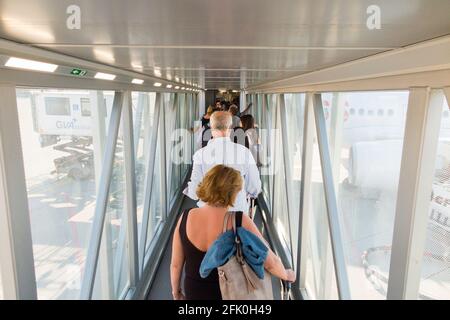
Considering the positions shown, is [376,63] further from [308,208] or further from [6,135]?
[308,208]

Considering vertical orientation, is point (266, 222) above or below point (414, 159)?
below

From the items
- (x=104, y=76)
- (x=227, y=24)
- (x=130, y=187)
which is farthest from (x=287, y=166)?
(x=227, y=24)

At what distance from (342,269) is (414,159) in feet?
4.03

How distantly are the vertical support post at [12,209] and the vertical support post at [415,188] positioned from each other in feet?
4.96

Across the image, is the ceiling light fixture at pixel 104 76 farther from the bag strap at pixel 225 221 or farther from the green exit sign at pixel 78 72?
the bag strap at pixel 225 221

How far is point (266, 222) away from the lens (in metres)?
5.94

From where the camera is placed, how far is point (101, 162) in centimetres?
288

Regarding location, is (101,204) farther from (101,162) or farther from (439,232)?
(439,232)

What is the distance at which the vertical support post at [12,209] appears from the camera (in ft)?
4.17

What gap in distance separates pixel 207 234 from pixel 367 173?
1.17 metres

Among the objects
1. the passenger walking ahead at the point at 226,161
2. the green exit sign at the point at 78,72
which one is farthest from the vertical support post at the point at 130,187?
the green exit sign at the point at 78,72

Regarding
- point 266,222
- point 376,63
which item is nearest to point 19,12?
point 376,63

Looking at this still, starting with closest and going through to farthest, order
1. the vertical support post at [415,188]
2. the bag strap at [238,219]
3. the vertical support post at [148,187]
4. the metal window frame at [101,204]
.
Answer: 1. the vertical support post at [415,188]
2. the bag strap at [238,219]
3. the metal window frame at [101,204]
4. the vertical support post at [148,187]
